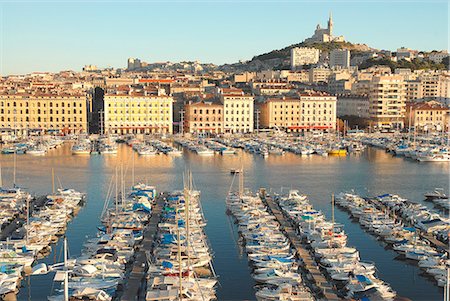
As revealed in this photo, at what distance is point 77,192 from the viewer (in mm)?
16734

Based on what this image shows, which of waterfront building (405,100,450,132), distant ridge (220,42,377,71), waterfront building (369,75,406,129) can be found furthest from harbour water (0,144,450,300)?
distant ridge (220,42,377,71)

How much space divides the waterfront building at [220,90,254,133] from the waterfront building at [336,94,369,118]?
345 inches

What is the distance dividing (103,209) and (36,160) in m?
11.4

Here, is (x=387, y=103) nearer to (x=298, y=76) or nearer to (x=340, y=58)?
(x=298, y=76)

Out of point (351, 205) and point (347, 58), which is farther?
point (347, 58)

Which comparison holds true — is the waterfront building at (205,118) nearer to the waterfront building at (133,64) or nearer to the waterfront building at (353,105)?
the waterfront building at (353,105)

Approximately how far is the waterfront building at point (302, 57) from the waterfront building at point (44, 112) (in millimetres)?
42063

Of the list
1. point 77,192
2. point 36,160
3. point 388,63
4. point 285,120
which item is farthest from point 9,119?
point 388,63

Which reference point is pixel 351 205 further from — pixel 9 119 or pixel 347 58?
pixel 347 58

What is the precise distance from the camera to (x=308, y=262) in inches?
412

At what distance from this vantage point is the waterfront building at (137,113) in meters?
36.4

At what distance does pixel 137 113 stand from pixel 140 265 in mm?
27214

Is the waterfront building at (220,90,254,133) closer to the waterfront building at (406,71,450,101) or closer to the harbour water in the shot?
the harbour water

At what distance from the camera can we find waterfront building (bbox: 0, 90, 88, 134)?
3641 cm
